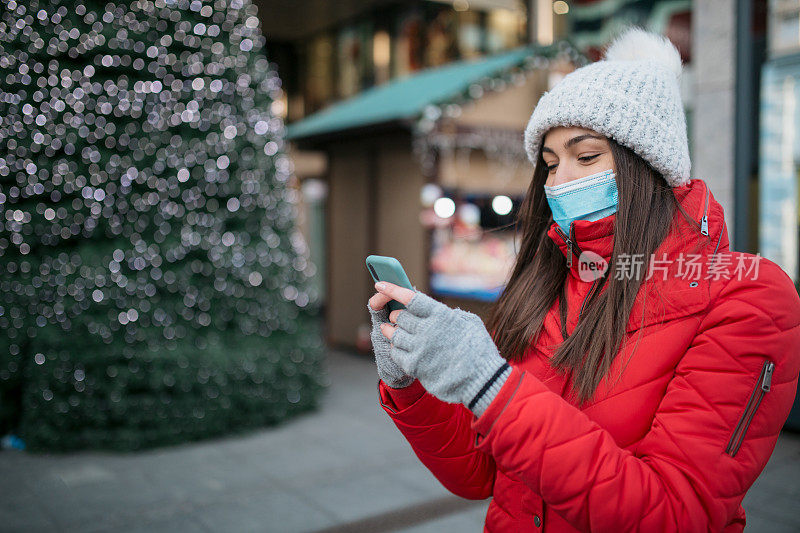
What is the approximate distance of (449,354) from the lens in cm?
117

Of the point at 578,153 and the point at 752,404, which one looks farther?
the point at 578,153

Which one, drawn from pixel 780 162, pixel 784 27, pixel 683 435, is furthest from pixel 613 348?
pixel 784 27

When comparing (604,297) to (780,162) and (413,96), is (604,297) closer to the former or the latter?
(780,162)

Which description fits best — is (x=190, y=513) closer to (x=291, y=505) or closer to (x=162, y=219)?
(x=291, y=505)

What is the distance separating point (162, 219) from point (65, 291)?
101cm

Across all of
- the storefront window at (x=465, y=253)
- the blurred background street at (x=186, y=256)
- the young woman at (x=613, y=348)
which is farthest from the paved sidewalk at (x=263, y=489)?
the storefront window at (x=465, y=253)

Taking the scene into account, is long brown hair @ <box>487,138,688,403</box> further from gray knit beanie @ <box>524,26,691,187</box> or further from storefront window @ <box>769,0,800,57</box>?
storefront window @ <box>769,0,800,57</box>

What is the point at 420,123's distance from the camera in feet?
26.7

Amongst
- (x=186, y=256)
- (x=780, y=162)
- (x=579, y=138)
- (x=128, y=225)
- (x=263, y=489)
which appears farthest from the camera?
(x=186, y=256)

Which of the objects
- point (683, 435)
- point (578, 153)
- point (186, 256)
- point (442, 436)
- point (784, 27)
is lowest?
point (442, 436)

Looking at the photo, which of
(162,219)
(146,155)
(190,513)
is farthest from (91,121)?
(190,513)

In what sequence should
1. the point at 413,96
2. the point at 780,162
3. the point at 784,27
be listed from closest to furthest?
the point at 784,27 → the point at 780,162 → the point at 413,96

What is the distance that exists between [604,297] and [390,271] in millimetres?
551

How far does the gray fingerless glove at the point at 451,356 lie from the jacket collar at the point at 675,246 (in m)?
0.41
